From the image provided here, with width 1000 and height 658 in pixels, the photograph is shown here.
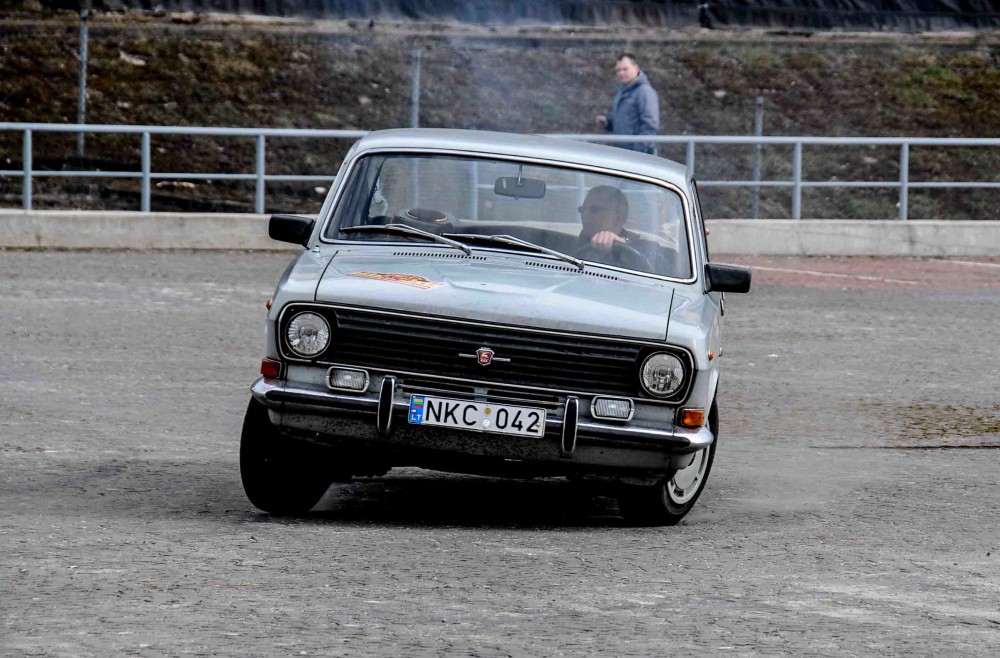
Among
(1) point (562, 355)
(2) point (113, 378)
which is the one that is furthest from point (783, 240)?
(1) point (562, 355)

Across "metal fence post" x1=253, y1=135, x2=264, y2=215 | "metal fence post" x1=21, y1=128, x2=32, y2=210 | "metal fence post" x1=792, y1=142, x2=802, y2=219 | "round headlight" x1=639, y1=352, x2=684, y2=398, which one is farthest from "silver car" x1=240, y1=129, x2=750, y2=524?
"metal fence post" x1=792, y1=142, x2=802, y2=219

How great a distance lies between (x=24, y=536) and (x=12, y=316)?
7.53 m

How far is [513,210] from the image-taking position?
827 cm

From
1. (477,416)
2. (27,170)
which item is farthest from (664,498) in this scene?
(27,170)

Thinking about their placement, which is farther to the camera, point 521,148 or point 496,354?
point 521,148

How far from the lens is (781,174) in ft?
98.5

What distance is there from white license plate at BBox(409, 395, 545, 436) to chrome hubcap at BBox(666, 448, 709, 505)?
2.58ft

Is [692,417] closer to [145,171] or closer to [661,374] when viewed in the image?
[661,374]

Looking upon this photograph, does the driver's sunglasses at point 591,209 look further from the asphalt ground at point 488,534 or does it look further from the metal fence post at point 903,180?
the metal fence post at point 903,180

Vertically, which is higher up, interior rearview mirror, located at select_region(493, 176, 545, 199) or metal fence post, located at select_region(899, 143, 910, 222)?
interior rearview mirror, located at select_region(493, 176, 545, 199)

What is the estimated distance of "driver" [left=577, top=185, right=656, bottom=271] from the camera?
8.19m

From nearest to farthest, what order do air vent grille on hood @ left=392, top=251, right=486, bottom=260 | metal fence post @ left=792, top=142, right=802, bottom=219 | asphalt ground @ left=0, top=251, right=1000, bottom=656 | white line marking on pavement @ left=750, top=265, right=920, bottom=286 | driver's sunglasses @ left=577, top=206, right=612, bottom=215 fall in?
asphalt ground @ left=0, top=251, right=1000, bottom=656 → air vent grille on hood @ left=392, top=251, right=486, bottom=260 → driver's sunglasses @ left=577, top=206, right=612, bottom=215 → white line marking on pavement @ left=750, top=265, right=920, bottom=286 → metal fence post @ left=792, top=142, right=802, bottom=219

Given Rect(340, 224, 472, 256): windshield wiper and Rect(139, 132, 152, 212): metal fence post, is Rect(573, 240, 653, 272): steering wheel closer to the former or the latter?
Rect(340, 224, 472, 256): windshield wiper

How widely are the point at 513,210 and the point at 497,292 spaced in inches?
37.9
